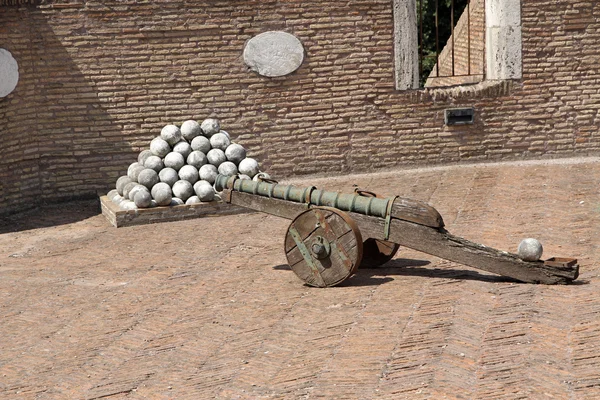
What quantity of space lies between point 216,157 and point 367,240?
3637 mm

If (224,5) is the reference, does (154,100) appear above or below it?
below

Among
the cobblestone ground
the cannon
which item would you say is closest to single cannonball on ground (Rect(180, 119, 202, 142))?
the cobblestone ground

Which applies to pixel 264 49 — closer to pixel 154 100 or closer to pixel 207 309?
pixel 154 100

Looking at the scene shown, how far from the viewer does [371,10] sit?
1146cm

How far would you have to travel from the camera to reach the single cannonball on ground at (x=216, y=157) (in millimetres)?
10461

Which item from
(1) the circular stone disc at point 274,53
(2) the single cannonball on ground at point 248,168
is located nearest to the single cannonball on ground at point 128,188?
(2) the single cannonball on ground at point 248,168

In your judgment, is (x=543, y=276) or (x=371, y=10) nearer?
(x=543, y=276)

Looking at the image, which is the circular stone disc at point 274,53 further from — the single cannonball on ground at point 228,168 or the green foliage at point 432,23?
the green foliage at point 432,23

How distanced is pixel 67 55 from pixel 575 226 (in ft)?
19.8

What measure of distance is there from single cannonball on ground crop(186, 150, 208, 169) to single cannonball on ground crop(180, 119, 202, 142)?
29cm

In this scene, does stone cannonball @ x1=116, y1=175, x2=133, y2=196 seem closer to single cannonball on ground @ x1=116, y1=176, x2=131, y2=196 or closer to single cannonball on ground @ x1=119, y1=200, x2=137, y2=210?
single cannonball on ground @ x1=116, y1=176, x2=131, y2=196

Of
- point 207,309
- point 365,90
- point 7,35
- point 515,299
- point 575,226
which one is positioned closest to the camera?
point 515,299

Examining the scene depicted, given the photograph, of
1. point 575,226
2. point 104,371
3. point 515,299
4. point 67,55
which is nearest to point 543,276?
point 515,299

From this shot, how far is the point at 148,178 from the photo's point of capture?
404 inches
